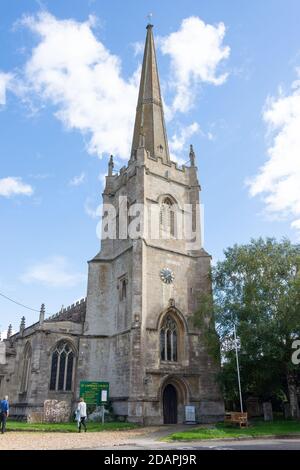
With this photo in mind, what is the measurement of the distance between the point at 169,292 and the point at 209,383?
6632 mm

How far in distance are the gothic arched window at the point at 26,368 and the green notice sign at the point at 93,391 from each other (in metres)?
7.10

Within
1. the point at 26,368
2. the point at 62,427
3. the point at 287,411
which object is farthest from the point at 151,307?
the point at 26,368

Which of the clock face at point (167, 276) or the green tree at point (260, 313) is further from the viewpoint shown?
the clock face at point (167, 276)

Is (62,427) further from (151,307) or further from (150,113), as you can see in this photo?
(150,113)

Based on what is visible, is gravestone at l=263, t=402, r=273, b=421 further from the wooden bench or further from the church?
the church

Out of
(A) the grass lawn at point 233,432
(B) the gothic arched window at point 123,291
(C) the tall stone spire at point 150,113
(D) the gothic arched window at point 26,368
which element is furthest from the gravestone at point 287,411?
(C) the tall stone spire at point 150,113

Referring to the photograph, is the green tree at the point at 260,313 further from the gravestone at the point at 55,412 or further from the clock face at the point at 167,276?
the gravestone at the point at 55,412

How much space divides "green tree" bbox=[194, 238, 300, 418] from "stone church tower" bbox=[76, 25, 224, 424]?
237 centimetres

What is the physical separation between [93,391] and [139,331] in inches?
171

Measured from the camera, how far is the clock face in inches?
1136

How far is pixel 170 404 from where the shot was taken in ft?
86.9

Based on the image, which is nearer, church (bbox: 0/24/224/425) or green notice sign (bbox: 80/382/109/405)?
green notice sign (bbox: 80/382/109/405)

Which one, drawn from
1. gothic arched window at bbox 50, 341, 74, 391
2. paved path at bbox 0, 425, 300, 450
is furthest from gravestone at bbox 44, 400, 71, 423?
paved path at bbox 0, 425, 300, 450

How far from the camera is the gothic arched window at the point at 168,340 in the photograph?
2712cm
